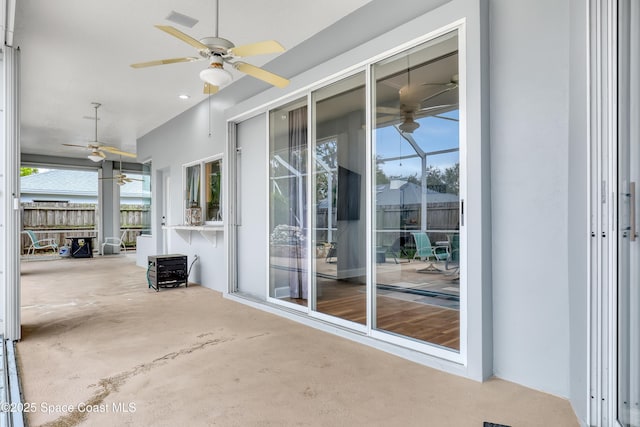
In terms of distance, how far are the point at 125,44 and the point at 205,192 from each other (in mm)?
2602

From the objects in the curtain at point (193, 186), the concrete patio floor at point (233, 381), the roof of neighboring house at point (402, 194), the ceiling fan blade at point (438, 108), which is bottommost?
the concrete patio floor at point (233, 381)

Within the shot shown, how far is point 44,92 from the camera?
5980 millimetres

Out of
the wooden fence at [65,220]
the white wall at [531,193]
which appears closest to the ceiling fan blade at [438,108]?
the white wall at [531,193]

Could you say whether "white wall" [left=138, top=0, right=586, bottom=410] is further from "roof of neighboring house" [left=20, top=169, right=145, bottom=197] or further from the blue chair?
"roof of neighboring house" [left=20, top=169, right=145, bottom=197]

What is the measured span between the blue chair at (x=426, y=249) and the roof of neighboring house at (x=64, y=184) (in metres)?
13.4

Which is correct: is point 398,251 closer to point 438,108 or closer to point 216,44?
point 438,108

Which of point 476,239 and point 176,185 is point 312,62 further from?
point 176,185

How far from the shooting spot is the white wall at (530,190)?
2.28m

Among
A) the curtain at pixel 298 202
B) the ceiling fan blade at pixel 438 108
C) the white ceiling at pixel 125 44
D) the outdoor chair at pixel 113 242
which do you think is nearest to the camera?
the ceiling fan blade at pixel 438 108

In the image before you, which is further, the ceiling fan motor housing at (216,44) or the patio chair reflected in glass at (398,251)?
the patio chair reflected in glass at (398,251)

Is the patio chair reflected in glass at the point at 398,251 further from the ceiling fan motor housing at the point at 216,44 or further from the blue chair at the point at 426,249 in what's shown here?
the ceiling fan motor housing at the point at 216,44

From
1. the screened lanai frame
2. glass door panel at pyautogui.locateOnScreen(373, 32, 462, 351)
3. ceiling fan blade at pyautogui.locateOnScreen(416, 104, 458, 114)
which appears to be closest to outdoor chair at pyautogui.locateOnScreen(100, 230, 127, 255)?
the screened lanai frame

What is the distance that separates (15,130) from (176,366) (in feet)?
8.59

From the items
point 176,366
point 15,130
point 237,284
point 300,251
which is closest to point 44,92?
point 15,130
